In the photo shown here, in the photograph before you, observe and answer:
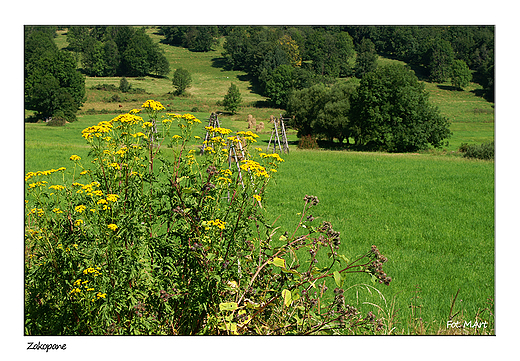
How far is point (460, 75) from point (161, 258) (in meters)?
100

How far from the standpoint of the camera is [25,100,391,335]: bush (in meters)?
2.70

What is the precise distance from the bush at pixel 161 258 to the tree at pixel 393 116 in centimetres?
3676

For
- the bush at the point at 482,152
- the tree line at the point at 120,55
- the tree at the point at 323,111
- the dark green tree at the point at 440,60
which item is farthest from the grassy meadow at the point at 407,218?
the dark green tree at the point at 440,60

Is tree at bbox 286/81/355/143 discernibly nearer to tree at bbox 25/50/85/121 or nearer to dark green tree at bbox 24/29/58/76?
tree at bbox 25/50/85/121

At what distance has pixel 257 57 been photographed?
10788 centimetres

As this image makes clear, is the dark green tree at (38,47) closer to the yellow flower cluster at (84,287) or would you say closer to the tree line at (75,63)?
the tree line at (75,63)

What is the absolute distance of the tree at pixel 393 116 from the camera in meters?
37.7

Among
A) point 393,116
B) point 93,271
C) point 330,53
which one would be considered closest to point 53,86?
point 393,116

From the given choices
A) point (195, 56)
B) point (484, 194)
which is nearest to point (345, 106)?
point (484, 194)

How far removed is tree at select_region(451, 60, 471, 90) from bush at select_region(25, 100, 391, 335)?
98.5 m

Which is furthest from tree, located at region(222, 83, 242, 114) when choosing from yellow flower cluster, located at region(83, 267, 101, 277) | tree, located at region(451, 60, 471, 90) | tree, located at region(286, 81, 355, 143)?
yellow flower cluster, located at region(83, 267, 101, 277)

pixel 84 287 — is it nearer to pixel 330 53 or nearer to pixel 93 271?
pixel 93 271

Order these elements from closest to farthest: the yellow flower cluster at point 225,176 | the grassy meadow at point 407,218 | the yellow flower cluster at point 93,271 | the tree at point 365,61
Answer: the yellow flower cluster at point 93,271 → the yellow flower cluster at point 225,176 → the grassy meadow at point 407,218 → the tree at point 365,61

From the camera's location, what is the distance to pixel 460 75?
88438 millimetres
